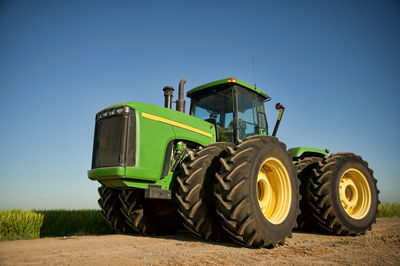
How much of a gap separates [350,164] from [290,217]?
7.47 feet

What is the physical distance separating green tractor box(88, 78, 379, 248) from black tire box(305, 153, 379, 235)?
0.06 feet

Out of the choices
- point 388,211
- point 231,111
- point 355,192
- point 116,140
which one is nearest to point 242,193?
point 116,140

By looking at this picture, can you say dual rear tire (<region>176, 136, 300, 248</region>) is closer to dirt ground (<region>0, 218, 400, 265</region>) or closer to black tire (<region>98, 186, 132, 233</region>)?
dirt ground (<region>0, 218, 400, 265</region>)

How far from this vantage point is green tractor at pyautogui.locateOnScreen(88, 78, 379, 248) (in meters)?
3.80

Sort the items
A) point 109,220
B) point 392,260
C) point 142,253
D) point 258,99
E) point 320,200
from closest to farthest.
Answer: point 392,260 < point 142,253 < point 320,200 < point 109,220 < point 258,99

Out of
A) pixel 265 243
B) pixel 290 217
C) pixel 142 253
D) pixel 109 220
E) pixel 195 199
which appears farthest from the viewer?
pixel 109 220

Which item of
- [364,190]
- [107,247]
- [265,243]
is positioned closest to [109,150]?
[107,247]

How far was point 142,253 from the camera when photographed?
10.7 feet

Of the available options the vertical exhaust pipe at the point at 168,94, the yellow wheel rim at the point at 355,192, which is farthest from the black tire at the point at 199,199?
the yellow wheel rim at the point at 355,192

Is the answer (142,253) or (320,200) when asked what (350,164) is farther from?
(142,253)

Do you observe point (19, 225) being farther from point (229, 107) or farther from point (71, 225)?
point (229, 107)

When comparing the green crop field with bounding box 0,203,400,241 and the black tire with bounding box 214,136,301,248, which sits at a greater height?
the black tire with bounding box 214,136,301,248

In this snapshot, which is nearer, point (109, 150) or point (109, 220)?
point (109, 150)

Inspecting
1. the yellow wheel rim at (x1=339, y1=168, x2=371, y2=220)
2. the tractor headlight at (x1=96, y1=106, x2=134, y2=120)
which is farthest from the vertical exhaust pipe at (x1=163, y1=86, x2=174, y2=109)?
the yellow wheel rim at (x1=339, y1=168, x2=371, y2=220)
